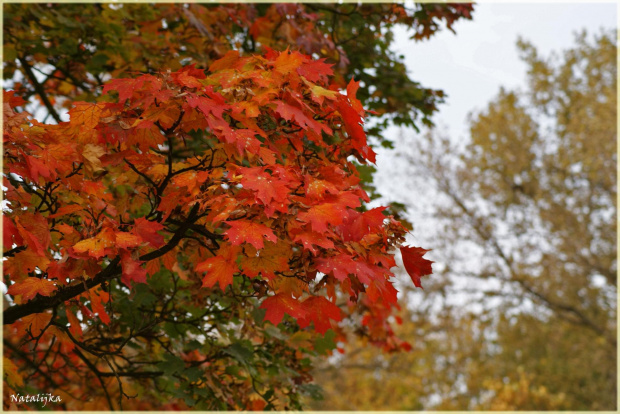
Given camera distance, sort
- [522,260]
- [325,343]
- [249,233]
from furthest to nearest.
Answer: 1. [522,260]
2. [325,343]
3. [249,233]

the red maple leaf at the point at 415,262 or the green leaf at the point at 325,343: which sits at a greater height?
the green leaf at the point at 325,343

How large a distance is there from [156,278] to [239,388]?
91 centimetres

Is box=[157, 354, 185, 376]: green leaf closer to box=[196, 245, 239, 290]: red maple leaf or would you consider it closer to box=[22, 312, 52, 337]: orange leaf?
box=[22, 312, 52, 337]: orange leaf

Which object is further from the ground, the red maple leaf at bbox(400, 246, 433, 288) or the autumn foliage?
the autumn foliage

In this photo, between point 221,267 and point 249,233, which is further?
point 221,267

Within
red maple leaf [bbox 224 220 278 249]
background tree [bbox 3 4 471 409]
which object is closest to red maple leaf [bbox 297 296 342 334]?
background tree [bbox 3 4 471 409]

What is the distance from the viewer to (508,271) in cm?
1373

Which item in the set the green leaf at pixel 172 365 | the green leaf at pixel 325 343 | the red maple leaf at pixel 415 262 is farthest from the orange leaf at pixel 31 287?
the green leaf at pixel 325 343

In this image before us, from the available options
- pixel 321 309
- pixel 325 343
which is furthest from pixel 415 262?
pixel 325 343

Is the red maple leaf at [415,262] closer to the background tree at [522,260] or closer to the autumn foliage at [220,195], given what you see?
the autumn foliage at [220,195]

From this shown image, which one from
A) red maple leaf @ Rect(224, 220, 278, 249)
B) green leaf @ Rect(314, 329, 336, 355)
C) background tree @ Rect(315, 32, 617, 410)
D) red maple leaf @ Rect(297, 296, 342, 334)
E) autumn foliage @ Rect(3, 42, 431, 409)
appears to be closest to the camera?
red maple leaf @ Rect(224, 220, 278, 249)

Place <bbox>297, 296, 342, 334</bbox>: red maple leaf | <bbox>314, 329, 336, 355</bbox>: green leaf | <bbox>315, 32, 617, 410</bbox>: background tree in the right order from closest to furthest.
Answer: <bbox>297, 296, 342, 334</bbox>: red maple leaf → <bbox>314, 329, 336, 355</bbox>: green leaf → <bbox>315, 32, 617, 410</bbox>: background tree

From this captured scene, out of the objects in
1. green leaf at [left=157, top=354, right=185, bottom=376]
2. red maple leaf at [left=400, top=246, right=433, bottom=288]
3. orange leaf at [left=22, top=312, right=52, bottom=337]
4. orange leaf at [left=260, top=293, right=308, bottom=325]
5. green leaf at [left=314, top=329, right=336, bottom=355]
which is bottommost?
orange leaf at [left=260, top=293, right=308, bottom=325]

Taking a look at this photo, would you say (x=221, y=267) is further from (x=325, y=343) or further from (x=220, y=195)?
(x=325, y=343)
